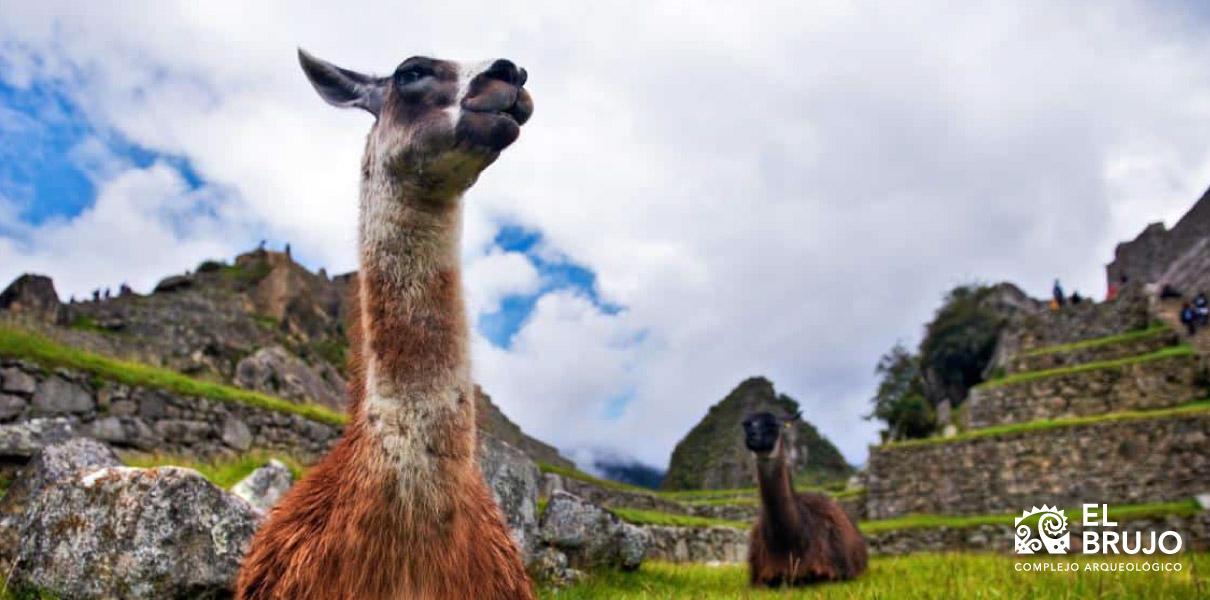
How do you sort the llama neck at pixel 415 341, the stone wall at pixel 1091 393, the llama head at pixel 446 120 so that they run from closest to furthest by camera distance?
the llama neck at pixel 415 341 < the llama head at pixel 446 120 < the stone wall at pixel 1091 393

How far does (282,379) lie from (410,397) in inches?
757

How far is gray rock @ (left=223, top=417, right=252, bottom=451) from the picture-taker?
32.6ft

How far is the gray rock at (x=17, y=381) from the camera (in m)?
8.08

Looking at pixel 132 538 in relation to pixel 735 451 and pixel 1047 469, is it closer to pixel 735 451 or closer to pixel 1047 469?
pixel 1047 469

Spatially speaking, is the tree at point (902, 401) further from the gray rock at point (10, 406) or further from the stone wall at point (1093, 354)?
the gray rock at point (10, 406)

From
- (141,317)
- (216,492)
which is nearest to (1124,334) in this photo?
(216,492)

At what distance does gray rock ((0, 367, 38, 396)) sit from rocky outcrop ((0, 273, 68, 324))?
15.3 metres

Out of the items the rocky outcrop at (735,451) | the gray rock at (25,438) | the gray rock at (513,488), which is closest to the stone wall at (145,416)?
the gray rock at (25,438)

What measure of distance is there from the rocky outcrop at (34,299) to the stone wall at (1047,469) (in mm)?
23819

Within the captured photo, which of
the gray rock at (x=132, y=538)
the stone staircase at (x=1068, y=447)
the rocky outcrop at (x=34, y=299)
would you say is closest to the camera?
the gray rock at (x=132, y=538)

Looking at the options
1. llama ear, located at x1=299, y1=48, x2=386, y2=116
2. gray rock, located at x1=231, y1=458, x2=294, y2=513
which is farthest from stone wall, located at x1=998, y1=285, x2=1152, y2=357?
llama ear, located at x1=299, y1=48, x2=386, y2=116

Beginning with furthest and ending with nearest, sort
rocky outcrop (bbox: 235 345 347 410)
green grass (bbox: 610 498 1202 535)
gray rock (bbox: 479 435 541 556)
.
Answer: rocky outcrop (bbox: 235 345 347 410), green grass (bbox: 610 498 1202 535), gray rock (bbox: 479 435 541 556)

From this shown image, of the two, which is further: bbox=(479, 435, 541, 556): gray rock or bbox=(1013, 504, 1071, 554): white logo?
bbox=(1013, 504, 1071, 554): white logo

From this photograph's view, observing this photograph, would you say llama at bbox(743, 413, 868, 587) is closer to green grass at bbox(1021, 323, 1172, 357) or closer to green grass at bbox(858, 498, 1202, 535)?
green grass at bbox(858, 498, 1202, 535)
